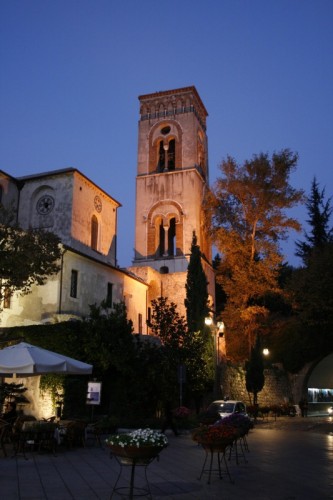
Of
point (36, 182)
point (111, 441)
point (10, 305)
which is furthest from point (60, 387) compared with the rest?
point (36, 182)

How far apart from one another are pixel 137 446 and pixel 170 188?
37.0 metres

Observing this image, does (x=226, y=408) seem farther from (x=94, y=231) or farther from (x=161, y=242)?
(x=161, y=242)

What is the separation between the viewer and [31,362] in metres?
12.2

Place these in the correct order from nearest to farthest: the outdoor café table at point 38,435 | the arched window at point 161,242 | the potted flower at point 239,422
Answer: the potted flower at point 239,422 < the outdoor café table at point 38,435 < the arched window at point 161,242

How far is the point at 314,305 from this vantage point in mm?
32969

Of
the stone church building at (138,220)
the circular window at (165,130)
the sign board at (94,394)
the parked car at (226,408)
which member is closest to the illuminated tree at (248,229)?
the stone church building at (138,220)

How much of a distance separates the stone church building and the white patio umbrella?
9960 mm

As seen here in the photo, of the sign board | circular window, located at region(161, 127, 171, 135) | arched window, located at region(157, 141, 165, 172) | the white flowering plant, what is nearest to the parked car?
the sign board

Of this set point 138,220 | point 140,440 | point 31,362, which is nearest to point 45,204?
point 138,220

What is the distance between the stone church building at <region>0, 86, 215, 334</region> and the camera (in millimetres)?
25094

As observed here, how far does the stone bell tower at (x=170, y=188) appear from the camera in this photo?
133 feet

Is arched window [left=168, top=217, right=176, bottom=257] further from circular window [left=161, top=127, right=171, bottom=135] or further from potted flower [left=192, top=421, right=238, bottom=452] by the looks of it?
potted flower [left=192, top=421, right=238, bottom=452]

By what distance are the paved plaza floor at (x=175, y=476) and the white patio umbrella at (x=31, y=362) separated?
2.00 m

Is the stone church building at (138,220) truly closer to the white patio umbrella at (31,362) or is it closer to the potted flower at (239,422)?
the white patio umbrella at (31,362)
